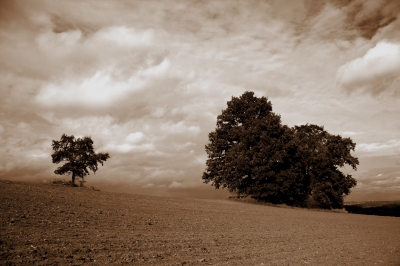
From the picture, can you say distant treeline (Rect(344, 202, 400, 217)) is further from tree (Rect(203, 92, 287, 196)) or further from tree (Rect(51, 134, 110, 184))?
tree (Rect(51, 134, 110, 184))

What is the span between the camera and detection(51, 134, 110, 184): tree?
163 feet

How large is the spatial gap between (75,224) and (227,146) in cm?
3409

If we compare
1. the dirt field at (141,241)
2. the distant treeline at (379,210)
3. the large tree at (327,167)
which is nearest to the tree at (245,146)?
the large tree at (327,167)

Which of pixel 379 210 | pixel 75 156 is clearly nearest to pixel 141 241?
pixel 75 156

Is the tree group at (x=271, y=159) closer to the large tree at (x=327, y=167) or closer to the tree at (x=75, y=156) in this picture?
the large tree at (x=327, y=167)

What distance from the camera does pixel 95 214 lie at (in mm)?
15391

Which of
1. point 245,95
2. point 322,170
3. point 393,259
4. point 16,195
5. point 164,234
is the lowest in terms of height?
point 393,259

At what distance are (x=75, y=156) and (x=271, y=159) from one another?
3480cm

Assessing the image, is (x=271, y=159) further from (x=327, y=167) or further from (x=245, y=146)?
(x=327, y=167)

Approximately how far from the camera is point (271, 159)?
39.1 meters

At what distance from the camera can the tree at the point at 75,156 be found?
163 feet

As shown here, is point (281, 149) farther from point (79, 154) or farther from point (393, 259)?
point (79, 154)

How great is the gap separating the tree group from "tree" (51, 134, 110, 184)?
878 inches

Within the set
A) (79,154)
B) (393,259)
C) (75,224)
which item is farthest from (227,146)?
(75,224)
